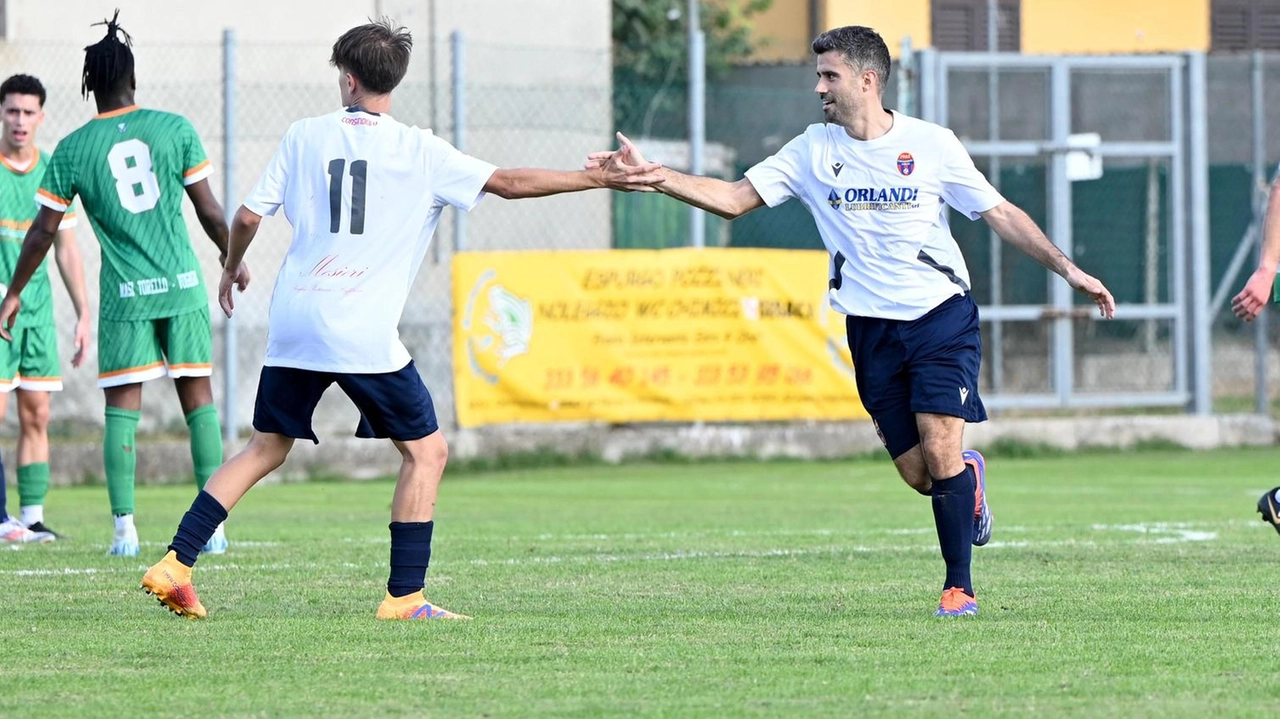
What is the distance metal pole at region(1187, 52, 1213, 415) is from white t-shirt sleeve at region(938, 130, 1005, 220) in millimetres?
11150

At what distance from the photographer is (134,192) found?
8.87m

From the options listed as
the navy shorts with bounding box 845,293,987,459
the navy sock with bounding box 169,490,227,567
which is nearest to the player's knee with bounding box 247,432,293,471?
the navy sock with bounding box 169,490,227,567

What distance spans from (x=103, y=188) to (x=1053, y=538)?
→ 446 centimetres

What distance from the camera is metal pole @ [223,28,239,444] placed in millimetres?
14805

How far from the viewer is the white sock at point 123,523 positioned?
8.86 meters

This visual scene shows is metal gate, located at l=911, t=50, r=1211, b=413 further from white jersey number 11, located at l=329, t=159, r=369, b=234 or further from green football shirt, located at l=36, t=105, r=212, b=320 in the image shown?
white jersey number 11, located at l=329, t=159, r=369, b=234

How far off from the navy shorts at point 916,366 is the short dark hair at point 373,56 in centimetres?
175

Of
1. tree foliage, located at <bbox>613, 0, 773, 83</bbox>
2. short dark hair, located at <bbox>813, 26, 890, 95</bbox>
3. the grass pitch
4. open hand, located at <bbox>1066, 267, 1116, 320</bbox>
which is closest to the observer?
the grass pitch

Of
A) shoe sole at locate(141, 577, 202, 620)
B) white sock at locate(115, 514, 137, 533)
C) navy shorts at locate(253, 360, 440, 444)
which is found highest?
navy shorts at locate(253, 360, 440, 444)

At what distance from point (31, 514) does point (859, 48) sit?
5135mm

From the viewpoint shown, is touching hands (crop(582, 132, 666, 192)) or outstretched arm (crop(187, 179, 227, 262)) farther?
outstretched arm (crop(187, 179, 227, 262))

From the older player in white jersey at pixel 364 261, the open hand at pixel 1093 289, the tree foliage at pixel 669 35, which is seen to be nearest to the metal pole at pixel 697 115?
the tree foliage at pixel 669 35

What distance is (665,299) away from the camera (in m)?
15.9

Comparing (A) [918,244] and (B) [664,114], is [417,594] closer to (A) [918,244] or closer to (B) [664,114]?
(A) [918,244]
